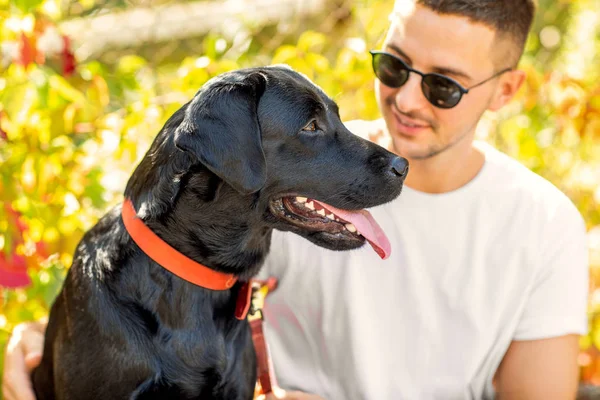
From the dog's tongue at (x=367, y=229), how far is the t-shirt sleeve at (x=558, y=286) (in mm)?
669

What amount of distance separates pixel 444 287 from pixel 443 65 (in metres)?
0.75

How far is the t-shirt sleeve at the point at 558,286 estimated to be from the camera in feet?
7.84

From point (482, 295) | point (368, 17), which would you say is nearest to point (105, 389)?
point (482, 295)

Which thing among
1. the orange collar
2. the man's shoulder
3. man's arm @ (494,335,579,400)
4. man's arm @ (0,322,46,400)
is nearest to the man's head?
the man's shoulder

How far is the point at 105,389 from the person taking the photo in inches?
74.5

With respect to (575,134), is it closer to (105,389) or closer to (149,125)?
(149,125)

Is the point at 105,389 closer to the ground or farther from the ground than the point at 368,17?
closer to the ground

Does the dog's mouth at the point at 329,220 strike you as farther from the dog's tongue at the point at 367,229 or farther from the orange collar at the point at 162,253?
the orange collar at the point at 162,253

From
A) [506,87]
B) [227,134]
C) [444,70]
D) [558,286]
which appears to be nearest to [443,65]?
[444,70]

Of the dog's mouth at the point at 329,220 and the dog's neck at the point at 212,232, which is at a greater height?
the dog's mouth at the point at 329,220

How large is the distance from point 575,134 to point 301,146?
7.47 ft

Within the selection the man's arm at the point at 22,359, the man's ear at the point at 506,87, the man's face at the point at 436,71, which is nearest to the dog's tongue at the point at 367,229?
the man's face at the point at 436,71

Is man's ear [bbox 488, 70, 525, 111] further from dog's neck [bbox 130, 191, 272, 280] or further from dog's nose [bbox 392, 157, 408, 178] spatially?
dog's neck [bbox 130, 191, 272, 280]

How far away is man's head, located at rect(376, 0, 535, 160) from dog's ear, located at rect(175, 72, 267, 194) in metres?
0.77
